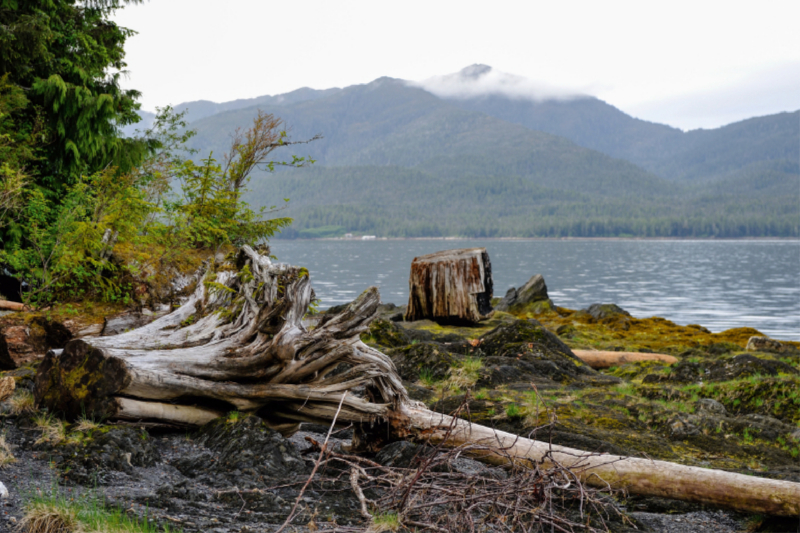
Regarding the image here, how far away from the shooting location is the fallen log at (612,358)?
12.3m

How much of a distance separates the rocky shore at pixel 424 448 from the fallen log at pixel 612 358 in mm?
1047

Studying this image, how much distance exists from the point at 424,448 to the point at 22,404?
4.27m

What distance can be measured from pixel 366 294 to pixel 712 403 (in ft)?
17.1

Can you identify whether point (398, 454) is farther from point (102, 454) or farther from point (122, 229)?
point (122, 229)

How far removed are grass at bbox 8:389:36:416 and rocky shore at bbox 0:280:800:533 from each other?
0.01 meters

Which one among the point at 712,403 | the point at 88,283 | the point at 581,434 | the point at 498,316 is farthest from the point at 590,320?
the point at 88,283

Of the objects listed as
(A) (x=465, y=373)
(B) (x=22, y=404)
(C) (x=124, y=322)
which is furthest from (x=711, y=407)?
(C) (x=124, y=322)

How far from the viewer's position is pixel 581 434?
6320mm

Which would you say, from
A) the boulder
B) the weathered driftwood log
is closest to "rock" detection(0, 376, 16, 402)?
the weathered driftwood log

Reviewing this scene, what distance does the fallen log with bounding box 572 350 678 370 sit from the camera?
12.3m

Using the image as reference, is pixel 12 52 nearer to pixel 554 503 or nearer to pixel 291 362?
pixel 291 362

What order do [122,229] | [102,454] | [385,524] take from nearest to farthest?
[385,524] < [102,454] < [122,229]

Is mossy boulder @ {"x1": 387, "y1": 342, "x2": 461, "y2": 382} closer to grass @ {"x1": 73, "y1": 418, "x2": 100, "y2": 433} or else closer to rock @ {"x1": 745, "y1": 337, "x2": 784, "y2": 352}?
grass @ {"x1": 73, "y1": 418, "x2": 100, "y2": 433}

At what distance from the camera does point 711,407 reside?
773 cm
